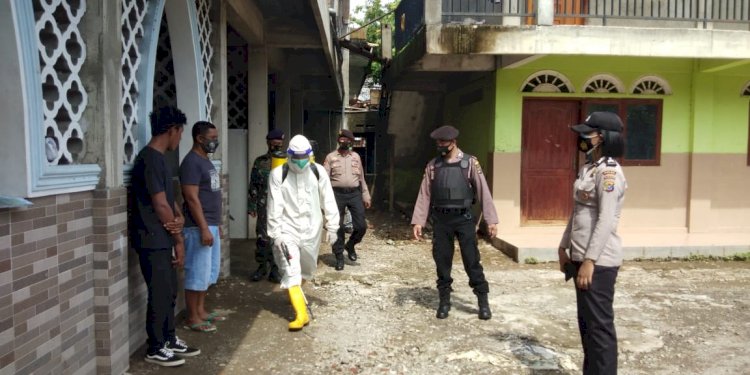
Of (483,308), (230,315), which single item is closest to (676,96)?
(483,308)

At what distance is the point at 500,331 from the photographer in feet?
16.0

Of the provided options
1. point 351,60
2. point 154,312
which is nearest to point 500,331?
point 154,312

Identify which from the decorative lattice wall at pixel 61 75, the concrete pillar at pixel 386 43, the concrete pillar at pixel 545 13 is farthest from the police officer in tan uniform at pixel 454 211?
the concrete pillar at pixel 386 43

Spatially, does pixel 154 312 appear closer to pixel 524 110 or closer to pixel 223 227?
pixel 223 227

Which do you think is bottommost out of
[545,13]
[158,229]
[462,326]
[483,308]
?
[462,326]

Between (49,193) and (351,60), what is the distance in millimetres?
12695

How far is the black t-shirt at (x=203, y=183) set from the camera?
445 cm

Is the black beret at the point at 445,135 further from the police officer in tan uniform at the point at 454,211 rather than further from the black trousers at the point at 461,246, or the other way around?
the black trousers at the point at 461,246

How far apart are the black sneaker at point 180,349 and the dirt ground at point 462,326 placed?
88 mm

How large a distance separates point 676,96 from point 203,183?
7906 mm

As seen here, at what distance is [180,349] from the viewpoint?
13.6 ft

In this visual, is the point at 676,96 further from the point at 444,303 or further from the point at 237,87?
the point at 237,87

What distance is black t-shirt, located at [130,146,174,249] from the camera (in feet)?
12.1

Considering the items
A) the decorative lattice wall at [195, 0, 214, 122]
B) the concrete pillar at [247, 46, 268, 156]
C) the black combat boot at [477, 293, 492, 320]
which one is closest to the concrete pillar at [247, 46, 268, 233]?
the concrete pillar at [247, 46, 268, 156]
